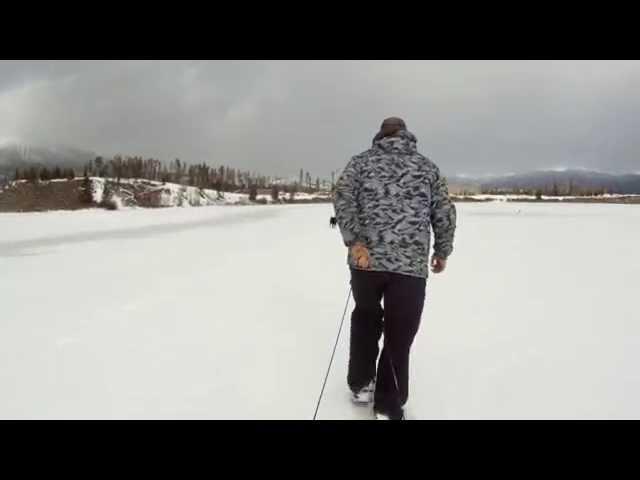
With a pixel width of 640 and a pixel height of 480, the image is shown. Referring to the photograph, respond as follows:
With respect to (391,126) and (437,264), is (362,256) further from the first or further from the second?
(391,126)

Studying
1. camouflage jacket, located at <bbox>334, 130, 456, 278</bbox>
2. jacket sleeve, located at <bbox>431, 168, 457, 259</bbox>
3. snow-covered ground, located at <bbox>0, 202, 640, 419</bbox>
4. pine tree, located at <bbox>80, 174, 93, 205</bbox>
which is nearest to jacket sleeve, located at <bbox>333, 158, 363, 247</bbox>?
camouflage jacket, located at <bbox>334, 130, 456, 278</bbox>

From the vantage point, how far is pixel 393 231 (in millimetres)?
2484

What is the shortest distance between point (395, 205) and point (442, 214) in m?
0.31

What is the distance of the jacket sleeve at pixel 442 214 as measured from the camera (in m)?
2.53

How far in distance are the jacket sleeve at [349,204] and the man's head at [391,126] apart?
252 mm

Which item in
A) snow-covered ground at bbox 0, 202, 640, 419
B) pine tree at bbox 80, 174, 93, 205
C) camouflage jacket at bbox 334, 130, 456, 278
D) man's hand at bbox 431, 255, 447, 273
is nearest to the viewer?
camouflage jacket at bbox 334, 130, 456, 278

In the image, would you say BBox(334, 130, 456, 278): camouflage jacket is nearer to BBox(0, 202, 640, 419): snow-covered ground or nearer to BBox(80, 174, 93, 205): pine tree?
BBox(0, 202, 640, 419): snow-covered ground

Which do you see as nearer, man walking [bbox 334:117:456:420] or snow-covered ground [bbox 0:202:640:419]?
man walking [bbox 334:117:456:420]

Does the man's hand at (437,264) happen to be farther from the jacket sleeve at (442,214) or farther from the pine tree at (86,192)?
the pine tree at (86,192)

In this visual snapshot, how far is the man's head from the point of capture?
253 cm

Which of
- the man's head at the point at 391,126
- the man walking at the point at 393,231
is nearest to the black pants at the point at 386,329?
the man walking at the point at 393,231

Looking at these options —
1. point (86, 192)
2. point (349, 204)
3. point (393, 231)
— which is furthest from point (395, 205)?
point (86, 192)
